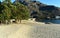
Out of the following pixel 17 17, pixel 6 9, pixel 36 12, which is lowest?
pixel 36 12

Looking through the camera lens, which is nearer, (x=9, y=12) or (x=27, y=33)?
(x=27, y=33)

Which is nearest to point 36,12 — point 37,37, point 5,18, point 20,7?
point 20,7

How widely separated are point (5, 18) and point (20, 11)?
37.8 feet

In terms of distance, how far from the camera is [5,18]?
47.6 meters

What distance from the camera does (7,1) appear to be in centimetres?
5088

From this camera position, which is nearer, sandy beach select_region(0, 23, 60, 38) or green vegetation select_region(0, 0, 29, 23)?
sandy beach select_region(0, 23, 60, 38)

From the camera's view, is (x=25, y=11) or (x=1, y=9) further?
(x=25, y=11)

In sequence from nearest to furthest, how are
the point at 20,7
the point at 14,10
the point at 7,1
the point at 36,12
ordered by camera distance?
the point at 7,1
the point at 14,10
the point at 20,7
the point at 36,12

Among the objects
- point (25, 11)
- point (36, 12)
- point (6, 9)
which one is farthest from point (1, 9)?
point (36, 12)

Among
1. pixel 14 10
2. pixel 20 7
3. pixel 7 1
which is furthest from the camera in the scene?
pixel 20 7

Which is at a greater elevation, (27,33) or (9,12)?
(27,33)

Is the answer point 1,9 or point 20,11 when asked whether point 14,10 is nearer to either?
point 20,11

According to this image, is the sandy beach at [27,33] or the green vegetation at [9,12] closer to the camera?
the sandy beach at [27,33]

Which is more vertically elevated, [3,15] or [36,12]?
[3,15]
